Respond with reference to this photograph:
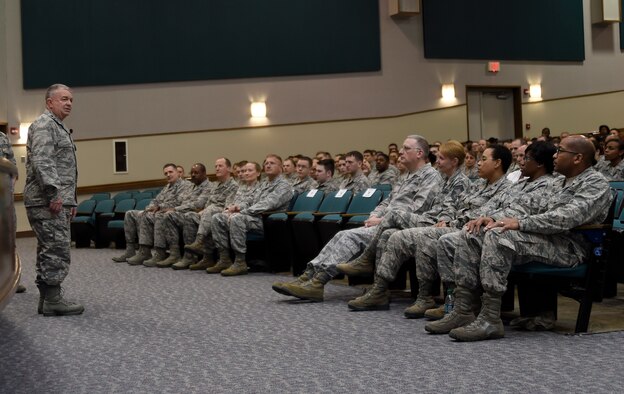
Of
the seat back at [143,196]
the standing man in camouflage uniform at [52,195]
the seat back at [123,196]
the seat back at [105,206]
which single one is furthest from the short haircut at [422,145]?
the seat back at [123,196]

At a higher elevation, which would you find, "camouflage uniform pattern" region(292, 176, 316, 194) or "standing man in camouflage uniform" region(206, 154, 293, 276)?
"camouflage uniform pattern" region(292, 176, 316, 194)

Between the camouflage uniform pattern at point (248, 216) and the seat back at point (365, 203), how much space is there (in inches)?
40.6

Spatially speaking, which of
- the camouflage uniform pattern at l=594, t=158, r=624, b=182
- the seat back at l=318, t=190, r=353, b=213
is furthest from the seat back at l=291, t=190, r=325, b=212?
the camouflage uniform pattern at l=594, t=158, r=624, b=182

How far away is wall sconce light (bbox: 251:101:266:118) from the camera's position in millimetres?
13203

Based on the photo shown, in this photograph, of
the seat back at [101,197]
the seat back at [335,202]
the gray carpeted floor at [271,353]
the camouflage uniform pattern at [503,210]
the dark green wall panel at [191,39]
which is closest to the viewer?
the gray carpeted floor at [271,353]

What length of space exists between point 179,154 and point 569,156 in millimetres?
9700

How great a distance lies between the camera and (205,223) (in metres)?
7.50

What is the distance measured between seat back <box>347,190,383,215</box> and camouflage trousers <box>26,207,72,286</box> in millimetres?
2242

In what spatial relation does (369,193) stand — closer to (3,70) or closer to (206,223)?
(206,223)

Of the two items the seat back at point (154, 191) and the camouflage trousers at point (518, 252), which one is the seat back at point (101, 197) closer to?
the seat back at point (154, 191)

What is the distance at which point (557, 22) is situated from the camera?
593 inches

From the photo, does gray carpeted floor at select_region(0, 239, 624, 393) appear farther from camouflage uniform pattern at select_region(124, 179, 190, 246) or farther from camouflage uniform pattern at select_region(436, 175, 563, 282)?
camouflage uniform pattern at select_region(124, 179, 190, 246)

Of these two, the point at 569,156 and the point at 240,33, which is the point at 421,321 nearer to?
the point at 569,156

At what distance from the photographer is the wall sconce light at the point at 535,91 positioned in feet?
49.2
